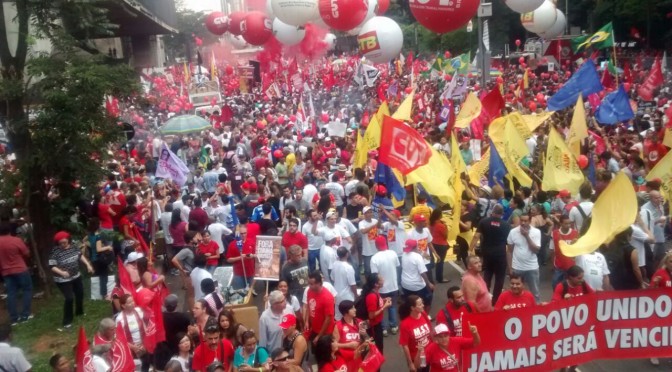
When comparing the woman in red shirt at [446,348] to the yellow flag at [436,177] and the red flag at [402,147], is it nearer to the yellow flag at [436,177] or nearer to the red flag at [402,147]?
the yellow flag at [436,177]

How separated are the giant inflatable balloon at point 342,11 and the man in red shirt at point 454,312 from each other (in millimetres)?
11507

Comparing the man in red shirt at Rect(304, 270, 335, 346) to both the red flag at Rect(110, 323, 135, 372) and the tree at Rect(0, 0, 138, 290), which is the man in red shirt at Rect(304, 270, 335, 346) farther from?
the tree at Rect(0, 0, 138, 290)

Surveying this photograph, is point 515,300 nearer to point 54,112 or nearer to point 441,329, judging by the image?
point 441,329

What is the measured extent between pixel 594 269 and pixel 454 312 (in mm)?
2012

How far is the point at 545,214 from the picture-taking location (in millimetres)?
11219

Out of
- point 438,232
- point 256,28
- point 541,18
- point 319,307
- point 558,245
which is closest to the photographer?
point 319,307

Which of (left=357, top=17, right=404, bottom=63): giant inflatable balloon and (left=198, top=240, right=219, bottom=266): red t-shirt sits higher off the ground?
(left=357, top=17, right=404, bottom=63): giant inflatable balloon

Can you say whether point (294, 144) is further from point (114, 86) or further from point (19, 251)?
point (19, 251)

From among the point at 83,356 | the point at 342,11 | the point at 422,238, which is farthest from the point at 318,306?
the point at 342,11

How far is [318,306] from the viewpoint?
7.85 metres

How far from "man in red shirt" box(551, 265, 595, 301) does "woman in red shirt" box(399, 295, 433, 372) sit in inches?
55.5

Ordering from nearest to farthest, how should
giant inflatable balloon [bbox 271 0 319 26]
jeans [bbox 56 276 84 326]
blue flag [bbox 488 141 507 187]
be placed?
jeans [bbox 56 276 84 326] < blue flag [bbox 488 141 507 187] < giant inflatable balloon [bbox 271 0 319 26]

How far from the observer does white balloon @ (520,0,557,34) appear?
28.5 meters

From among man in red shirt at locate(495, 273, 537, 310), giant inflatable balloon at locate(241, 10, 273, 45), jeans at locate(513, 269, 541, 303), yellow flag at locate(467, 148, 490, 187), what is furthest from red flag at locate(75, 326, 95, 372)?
giant inflatable balloon at locate(241, 10, 273, 45)
